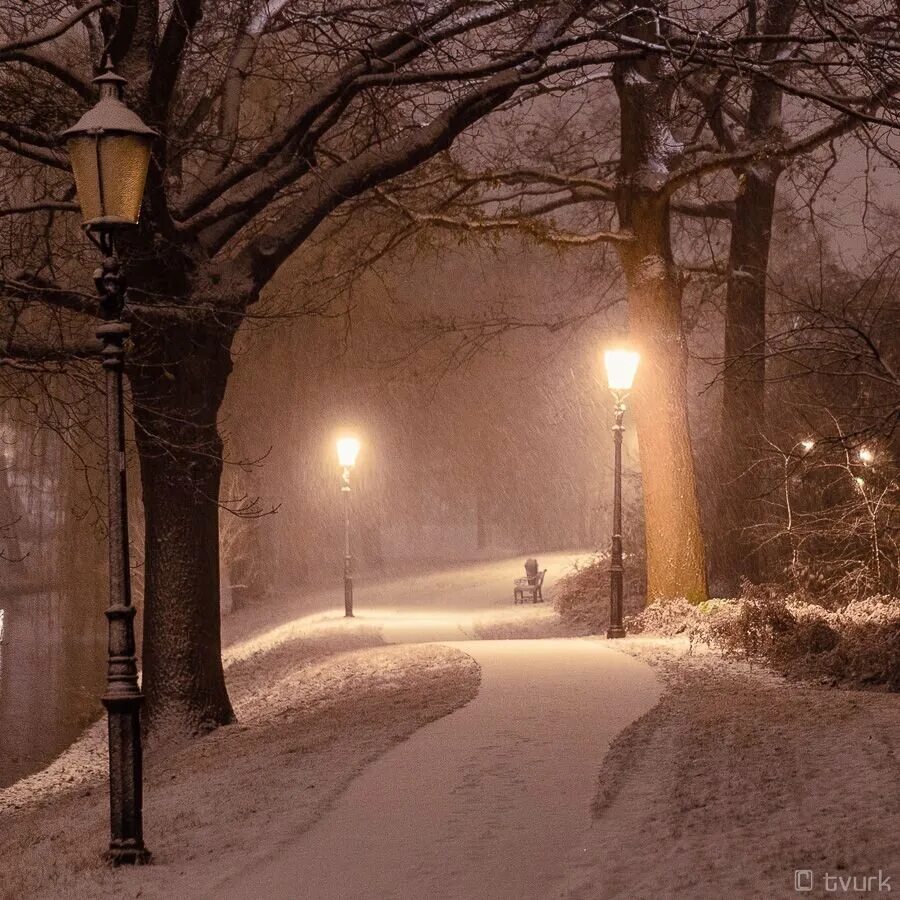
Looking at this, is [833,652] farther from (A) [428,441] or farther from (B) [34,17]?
(A) [428,441]

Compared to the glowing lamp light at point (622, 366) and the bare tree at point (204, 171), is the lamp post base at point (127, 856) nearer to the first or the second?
the bare tree at point (204, 171)

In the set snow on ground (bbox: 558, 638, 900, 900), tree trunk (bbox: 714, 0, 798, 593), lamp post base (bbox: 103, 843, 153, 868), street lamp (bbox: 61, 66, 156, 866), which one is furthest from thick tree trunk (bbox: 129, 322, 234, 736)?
tree trunk (bbox: 714, 0, 798, 593)

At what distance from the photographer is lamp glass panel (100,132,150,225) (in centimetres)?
770

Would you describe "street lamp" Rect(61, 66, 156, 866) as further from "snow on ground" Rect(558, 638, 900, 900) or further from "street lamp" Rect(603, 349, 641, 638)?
"street lamp" Rect(603, 349, 641, 638)

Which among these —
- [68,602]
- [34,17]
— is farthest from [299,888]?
[68,602]

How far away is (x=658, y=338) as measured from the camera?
18.9m

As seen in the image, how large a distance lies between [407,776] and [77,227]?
10.0 m

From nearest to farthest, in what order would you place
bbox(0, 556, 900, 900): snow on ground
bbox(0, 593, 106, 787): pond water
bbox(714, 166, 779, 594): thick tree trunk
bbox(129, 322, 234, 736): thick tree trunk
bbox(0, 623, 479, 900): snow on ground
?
bbox(0, 556, 900, 900): snow on ground → bbox(0, 623, 479, 900): snow on ground → bbox(129, 322, 234, 736): thick tree trunk → bbox(0, 593, 106, 787): pond water → bbox(714, 166, 779, 594): thick tree trunk

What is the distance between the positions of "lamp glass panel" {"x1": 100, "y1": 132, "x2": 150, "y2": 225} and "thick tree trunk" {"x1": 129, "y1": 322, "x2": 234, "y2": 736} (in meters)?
5.00

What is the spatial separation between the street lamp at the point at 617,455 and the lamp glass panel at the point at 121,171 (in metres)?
10.9

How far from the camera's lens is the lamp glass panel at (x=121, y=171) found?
7.70 m

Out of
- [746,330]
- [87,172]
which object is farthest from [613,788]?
[746,330]

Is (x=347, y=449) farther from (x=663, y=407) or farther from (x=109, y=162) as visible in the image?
(x=109, y=162)

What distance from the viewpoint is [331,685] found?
50.5ft
